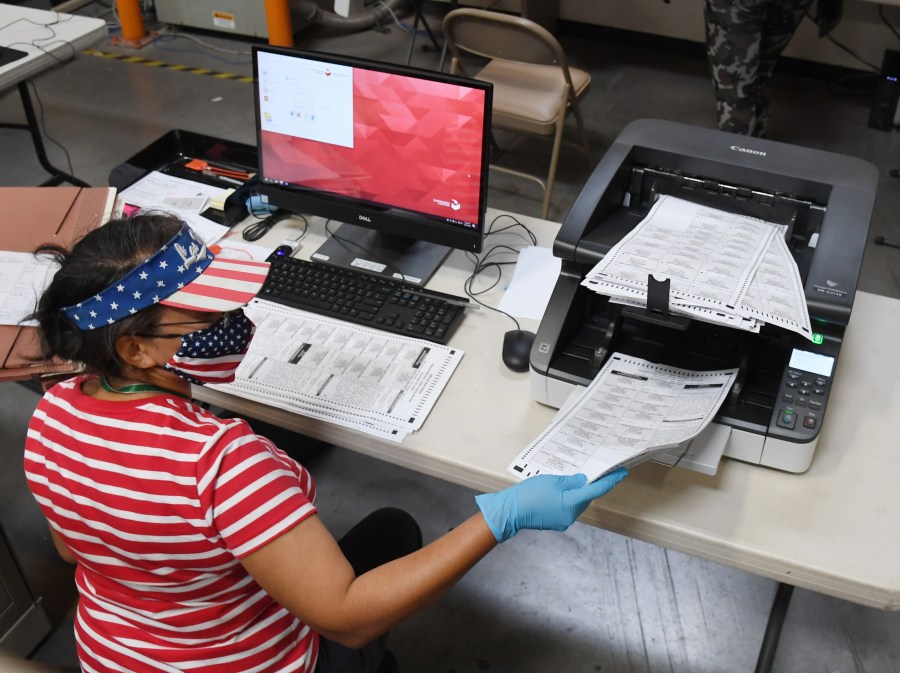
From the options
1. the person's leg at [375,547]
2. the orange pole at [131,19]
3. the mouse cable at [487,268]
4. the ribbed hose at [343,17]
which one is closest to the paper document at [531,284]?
the mouse cable at [487,268]

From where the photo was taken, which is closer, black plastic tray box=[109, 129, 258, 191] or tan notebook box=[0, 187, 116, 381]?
tan notebook box=[0, 187, 116, 381]

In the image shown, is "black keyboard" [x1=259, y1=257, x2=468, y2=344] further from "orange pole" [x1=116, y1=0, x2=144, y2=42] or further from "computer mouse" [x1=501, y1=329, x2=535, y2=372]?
"orange pole" [x1=116, y1=0, x2=144, y2=42]

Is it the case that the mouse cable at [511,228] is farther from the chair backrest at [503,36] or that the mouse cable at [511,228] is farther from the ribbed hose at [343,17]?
the ribbed hose at [343,17]

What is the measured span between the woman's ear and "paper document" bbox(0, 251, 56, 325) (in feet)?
1.98

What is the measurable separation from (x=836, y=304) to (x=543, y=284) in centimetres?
58

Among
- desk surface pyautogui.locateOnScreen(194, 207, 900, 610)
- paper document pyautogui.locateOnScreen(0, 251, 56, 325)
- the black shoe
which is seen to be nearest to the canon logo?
desk surface pyautogui.locateOnScreen(194, 207, 900, 610)

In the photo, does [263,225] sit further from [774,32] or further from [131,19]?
[131,19]

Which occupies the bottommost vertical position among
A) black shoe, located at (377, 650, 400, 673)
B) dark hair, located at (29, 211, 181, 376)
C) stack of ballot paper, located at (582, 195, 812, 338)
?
black shoe, located at (377, 650, 400, 673)

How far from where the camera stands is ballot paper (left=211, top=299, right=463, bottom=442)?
1354 millimetres

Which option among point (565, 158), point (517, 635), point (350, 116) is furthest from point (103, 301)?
point (565, 158)

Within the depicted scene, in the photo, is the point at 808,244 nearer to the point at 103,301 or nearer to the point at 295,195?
the point at 295,195

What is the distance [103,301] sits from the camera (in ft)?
3.25

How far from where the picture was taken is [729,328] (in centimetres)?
131

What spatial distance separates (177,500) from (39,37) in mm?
2439
